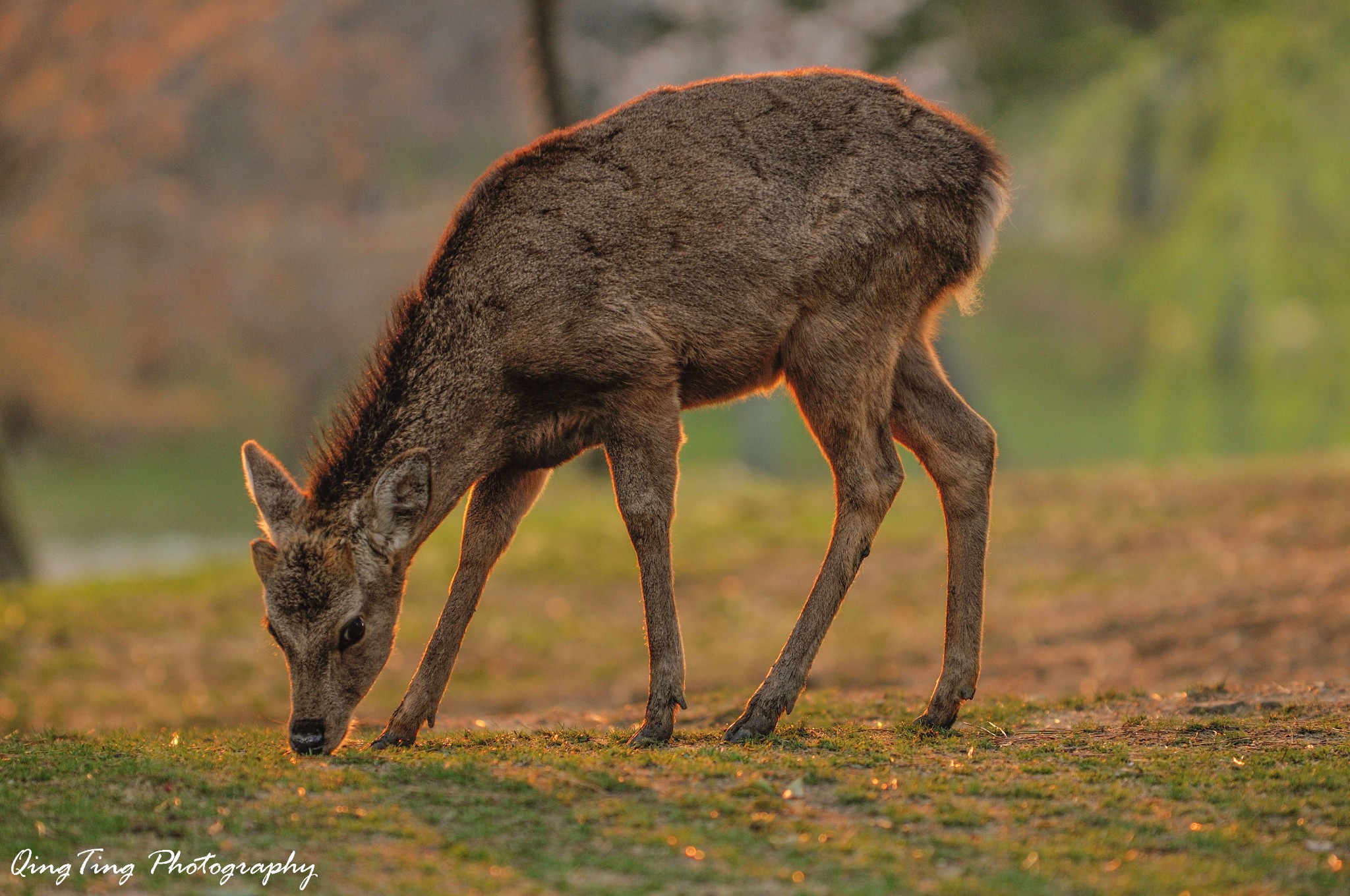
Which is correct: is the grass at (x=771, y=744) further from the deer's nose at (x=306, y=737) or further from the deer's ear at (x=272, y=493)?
the deer's ear at (x=272, y=493)

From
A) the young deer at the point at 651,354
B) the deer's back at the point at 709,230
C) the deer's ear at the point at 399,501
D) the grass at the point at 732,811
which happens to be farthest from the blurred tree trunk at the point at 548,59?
the grass at the point at 732,811

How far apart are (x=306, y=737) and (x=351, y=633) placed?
1.55 feet

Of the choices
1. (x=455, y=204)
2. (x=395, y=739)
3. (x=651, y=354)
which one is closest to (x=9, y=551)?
(x=455, y=204)

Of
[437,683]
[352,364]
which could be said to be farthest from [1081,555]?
[352,364]

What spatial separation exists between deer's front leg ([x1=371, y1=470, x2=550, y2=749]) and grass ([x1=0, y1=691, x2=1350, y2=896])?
0.27 meters

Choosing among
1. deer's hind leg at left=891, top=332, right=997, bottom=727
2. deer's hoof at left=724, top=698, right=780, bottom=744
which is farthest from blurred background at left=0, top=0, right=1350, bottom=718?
deer's hoof at left=724, top=698, right=780, bottom=744

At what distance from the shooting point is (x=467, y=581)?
666cm

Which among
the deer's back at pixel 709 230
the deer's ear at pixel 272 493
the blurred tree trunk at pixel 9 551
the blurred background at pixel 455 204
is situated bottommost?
the blurred tree trunk at pixel 9 551

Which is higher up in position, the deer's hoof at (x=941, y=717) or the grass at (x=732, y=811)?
the deer's hoof at (x=941, y=717)

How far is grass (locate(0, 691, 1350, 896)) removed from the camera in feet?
13.9

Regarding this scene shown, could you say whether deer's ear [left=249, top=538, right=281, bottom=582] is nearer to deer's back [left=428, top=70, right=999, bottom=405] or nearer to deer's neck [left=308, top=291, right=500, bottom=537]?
deer's neck [left=308, top=291, right=500, bottom=537]

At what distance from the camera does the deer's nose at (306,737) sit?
5895mm

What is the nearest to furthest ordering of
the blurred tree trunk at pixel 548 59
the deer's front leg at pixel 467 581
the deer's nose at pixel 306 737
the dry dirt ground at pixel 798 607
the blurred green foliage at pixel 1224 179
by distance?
the deer's nose at pixel 306 737 → the deer's front leg at pixel 467 581 → the dry dirt ground at pixel 798 607 → the blurred green foliage at pixel 1224 179 → the blurred tree trunk at pixel 548 59

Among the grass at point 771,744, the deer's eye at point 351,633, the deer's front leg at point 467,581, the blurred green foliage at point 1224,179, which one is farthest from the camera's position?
the blurred green foliage at point 1224,179
